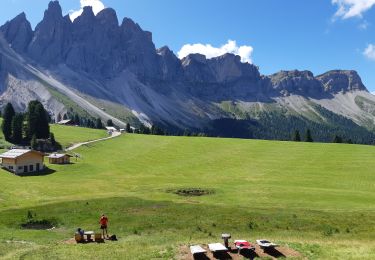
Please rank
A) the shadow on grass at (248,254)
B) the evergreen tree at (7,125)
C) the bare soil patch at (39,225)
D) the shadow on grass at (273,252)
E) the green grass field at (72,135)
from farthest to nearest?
1. the green grass field at (72,135)
2. the evergreen tree at (7,125)
3. the bare soil patch at (39,225)
4. the shadow on grass at (273,252)
5. the shadow on grass at (248,254)

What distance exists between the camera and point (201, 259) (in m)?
31.9

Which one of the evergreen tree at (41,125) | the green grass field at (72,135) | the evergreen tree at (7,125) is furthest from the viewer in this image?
the green grass field at (72,135)

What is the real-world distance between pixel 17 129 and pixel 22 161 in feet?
138

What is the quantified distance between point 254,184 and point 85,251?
46664 mm

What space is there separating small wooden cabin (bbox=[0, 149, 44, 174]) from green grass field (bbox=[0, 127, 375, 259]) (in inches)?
129

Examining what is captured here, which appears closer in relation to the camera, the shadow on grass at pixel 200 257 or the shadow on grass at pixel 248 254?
the shadow on grass at pixel 200 257

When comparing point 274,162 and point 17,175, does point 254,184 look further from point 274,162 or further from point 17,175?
point 17,175

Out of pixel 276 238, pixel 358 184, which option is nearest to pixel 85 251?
pixel 276 238

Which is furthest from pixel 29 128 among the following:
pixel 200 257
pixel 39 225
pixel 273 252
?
pixel 273 252

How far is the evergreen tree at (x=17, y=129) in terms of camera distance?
132125 millimetres

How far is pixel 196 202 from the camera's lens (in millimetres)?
59500

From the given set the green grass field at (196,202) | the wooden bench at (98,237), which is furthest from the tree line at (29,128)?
the wooden bench at (98,237)

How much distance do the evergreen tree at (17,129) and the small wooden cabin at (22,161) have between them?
34769 mm

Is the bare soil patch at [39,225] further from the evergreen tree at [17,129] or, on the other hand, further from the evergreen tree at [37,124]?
the evergreen tree at [17,129]
